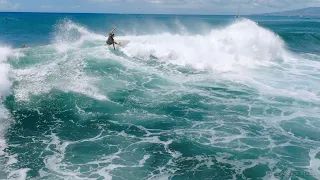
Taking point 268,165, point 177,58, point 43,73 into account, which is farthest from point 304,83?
point 43,73

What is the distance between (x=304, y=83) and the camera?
33.7 meters

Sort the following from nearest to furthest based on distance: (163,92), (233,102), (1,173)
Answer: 1. (1,173)
2. (233,102)
3. (163,92)

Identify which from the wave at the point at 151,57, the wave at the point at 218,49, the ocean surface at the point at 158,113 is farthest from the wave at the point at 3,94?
the wave at the point at 218,49

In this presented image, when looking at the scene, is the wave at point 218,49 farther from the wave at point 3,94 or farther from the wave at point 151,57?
the wave at point 3,94

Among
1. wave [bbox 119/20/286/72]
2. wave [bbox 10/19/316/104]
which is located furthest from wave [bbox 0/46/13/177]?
wave [bbox 119/20/286/72]

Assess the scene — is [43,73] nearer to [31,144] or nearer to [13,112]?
[13,112]

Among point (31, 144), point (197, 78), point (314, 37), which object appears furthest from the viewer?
point (314, 37)

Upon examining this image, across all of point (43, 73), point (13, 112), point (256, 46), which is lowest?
point (13, 112)

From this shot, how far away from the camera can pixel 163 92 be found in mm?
30000

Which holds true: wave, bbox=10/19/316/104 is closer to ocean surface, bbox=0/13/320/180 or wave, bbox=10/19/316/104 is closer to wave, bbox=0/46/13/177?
ocean surface, bbox=0/13/320/180

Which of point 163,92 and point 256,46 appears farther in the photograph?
point 256,46

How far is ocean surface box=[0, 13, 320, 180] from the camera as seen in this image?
17.3 metres

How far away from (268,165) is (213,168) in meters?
3.56

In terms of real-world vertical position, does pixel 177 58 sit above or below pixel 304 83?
above
